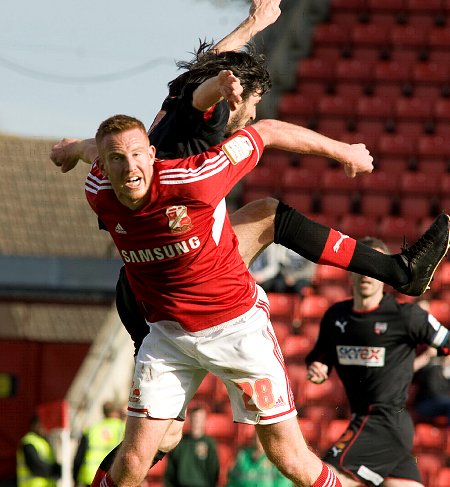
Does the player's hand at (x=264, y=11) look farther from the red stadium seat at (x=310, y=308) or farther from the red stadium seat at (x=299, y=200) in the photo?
the red stadium seat at (x=299, y=200)

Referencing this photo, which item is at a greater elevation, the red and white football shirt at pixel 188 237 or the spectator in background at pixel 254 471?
the red and white football shirt at pixel 188 237

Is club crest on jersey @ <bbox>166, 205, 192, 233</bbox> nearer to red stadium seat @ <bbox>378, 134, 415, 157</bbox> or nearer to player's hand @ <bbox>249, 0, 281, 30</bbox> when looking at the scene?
player's hand @ <bbox>249, 0, 281, 30</bbox>

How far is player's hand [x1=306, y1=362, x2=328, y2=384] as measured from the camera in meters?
6.32

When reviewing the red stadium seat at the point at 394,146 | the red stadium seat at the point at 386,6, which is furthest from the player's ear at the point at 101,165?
the red stadium seat at the point at 386,6

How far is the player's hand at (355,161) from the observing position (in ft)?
15.7

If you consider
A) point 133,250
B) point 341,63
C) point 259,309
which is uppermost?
point 133,250

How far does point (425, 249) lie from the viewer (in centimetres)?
Result: 510

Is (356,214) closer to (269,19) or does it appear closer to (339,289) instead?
(339,289)

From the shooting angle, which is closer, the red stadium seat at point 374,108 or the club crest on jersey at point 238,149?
the club crest on jersey at point 238,149

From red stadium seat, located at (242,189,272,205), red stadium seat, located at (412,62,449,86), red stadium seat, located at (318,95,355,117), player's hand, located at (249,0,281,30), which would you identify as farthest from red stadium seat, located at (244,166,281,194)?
player's hand, located at (249,0,281,30)

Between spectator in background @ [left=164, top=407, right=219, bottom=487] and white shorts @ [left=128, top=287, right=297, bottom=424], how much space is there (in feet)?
15.2

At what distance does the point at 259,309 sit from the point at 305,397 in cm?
568

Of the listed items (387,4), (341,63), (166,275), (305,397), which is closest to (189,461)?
(305,397)

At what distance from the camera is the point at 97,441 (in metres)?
10.0
